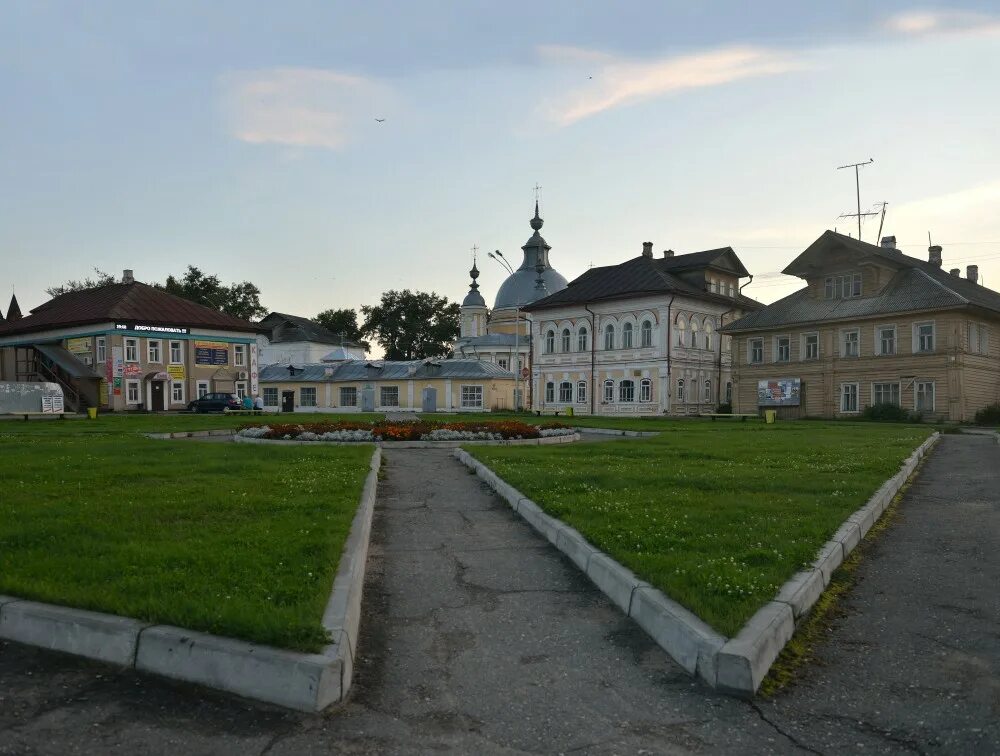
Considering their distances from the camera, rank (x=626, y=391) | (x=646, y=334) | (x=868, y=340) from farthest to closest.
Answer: (x=626, y=391)
(x=646, y=334)
(x=868, y=340)

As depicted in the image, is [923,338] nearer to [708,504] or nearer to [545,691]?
[708,504]

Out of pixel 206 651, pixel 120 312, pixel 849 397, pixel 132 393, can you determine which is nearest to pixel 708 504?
pixel 206 651

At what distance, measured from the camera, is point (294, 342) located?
93.1 meters

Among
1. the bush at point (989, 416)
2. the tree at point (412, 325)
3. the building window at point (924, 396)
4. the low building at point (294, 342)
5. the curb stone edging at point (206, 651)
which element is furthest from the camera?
the tree at point (412, 325)

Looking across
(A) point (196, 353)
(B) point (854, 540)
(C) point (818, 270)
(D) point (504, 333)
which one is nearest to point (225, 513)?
(B) point (854, 540)

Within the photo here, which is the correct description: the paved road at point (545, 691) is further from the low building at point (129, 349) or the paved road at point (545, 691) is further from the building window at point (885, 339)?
the low building at point (129, 349)

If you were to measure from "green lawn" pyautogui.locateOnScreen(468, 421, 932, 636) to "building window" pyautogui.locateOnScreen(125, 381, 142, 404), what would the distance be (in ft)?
152

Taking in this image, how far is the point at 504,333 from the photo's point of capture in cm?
8275

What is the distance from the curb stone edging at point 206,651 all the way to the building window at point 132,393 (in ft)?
185

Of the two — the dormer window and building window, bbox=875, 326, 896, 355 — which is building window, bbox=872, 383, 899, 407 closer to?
building window, bbox=875, 326, 896, 355

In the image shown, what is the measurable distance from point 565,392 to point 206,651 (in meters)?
54.1

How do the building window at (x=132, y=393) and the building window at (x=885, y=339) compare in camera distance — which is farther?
the building window at (x=132, y=393)

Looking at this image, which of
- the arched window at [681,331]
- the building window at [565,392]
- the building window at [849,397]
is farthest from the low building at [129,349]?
the building window at [849,397]

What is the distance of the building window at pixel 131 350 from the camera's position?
56.8m
